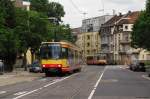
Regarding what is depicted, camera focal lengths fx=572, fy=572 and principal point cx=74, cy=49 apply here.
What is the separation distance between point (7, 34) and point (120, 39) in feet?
338

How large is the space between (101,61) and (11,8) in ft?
235

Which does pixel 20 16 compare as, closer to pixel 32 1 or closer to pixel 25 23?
pixel 25 23

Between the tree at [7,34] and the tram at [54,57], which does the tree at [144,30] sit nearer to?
the tree at [7,34]

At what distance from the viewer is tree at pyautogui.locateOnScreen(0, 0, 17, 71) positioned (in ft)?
198

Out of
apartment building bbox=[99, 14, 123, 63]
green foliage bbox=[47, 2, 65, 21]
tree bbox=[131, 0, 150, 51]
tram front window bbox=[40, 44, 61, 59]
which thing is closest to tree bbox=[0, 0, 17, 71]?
tram front window bbox=[40, 44, 61, 59]

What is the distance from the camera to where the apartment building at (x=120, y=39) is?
155 meters

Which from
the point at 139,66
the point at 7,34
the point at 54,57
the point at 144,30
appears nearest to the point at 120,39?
the point at 139,66

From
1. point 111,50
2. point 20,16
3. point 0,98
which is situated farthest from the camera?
point 111,50

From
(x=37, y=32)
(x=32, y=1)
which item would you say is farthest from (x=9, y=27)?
(x=32, y=1)

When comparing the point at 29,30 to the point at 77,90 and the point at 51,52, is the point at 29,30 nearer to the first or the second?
the point at 51,52

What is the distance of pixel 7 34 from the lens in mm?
61219

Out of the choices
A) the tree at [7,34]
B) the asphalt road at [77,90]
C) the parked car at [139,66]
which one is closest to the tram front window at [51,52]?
the tree at [7,34]

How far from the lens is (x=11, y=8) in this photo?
66.7 meters

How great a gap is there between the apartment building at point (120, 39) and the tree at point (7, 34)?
81.1 meters
